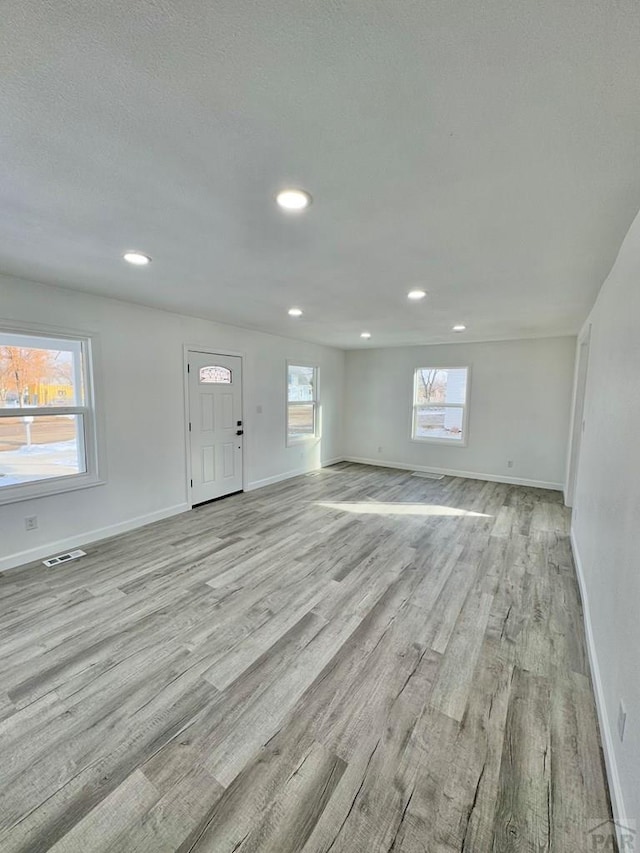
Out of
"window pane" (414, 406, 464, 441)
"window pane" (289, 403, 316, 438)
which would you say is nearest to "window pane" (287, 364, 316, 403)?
"window pane" (289, 403, 316, 438)

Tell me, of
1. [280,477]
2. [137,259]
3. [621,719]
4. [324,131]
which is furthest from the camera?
[280,477]

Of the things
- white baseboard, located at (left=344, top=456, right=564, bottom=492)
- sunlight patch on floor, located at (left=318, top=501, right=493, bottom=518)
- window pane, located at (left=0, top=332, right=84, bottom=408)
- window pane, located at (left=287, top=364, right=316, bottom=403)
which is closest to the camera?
window pane, located at (left=0, top=332, right=84, bottom=408)

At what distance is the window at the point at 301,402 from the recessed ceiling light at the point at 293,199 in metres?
4.27

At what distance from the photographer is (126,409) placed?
12.2ft

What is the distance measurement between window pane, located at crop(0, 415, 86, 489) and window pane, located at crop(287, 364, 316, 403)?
3324mm

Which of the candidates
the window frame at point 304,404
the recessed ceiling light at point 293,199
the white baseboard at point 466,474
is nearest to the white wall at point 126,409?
the window frame at point 304,404

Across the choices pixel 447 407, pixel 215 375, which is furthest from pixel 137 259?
pixel 447 407

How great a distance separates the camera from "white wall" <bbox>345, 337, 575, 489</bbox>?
5504 mm

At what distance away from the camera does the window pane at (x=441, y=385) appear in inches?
249

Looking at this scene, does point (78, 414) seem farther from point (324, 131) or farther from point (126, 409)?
point (324, 131)

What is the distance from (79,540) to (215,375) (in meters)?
2.44

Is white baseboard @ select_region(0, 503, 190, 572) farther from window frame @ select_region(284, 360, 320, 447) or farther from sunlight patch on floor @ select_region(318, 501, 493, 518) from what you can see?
window frame @ select_region(284, 360, 320, 447)

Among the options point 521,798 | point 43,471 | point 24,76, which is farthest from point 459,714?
point 43,471

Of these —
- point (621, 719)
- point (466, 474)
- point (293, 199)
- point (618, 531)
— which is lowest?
point (466, 474)
